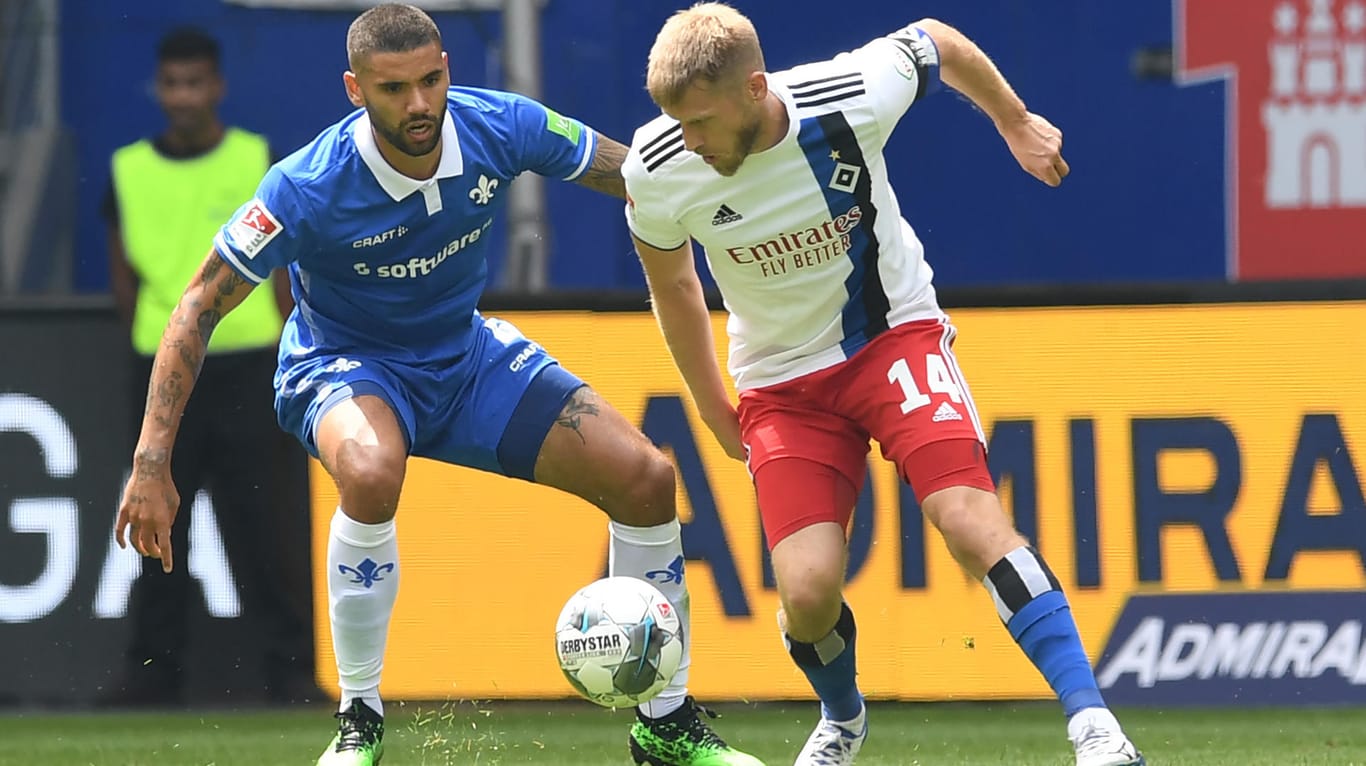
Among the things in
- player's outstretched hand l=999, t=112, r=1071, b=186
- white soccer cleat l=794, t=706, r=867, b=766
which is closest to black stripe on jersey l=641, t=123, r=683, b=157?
player's outstretched hand l=999, t=112, r=1071, b=186

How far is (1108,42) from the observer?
9719mm

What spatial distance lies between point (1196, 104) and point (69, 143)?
4.93 metres

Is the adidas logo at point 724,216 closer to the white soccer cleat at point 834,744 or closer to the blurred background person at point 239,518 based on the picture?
the white soccer cleat at point 834,744

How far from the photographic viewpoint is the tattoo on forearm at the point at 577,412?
577 cm

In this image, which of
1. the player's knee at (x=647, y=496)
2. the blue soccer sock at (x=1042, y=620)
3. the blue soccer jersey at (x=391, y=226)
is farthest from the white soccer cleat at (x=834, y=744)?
the blue soccer jersey at (x=391, y=226)

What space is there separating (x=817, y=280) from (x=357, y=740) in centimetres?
163

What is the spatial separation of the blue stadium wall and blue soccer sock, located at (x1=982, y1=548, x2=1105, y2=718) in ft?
16.1

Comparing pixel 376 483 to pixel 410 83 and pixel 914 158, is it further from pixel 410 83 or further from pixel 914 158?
pixel 914 158

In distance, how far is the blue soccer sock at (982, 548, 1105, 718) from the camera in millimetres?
4719

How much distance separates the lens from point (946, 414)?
Result: 5043 mm

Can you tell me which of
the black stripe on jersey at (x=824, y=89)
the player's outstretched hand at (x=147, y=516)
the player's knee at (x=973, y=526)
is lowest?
the player's knee at (x=973, y=526)

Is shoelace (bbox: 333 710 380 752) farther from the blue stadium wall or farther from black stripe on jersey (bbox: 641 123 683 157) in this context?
the blue stadium wall

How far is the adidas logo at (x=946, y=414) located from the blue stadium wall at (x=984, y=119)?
4584 millimetres

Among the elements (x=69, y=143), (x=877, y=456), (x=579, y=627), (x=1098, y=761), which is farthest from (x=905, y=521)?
(x=69, y=143)
